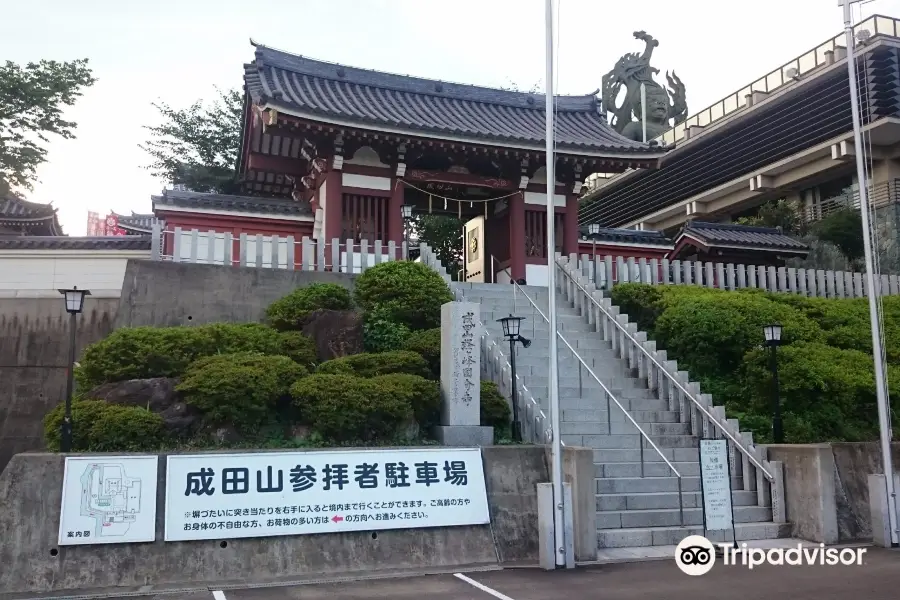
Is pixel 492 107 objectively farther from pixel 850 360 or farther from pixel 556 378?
pixel 556 378

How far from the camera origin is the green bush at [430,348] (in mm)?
12086

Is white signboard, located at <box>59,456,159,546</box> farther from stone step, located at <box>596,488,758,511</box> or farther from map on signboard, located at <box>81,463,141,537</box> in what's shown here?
stone step, located at <box>596,488,758,511</box>

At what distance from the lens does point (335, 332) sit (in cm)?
1265

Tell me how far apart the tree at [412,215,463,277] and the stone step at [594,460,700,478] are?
19224mm

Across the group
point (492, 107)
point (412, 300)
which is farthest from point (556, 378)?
point (492, 107)

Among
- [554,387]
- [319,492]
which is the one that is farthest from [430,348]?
[319,492]

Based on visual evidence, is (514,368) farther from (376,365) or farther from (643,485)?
(643,485)

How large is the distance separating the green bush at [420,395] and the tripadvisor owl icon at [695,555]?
3.69m

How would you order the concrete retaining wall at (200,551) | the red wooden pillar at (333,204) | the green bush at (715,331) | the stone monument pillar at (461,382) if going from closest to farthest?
1. the concrete retaining wall at (200,551)
2. the stone monument pillar at (461,382)
3. the green bush at (715,331)
4. the red wooden pillar at (333,204)

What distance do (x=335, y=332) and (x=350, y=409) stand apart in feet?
9.64

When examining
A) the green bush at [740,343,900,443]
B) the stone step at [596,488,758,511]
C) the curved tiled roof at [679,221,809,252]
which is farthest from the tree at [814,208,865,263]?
the stone step at [596,488,758,511]

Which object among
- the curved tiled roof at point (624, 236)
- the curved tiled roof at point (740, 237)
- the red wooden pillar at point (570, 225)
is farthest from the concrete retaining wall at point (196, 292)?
the curved tiled roof at point (740, 237)

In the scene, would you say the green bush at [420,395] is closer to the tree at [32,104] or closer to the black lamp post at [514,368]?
the black lamp post at [514,368]

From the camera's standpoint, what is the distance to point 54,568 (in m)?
7.65
